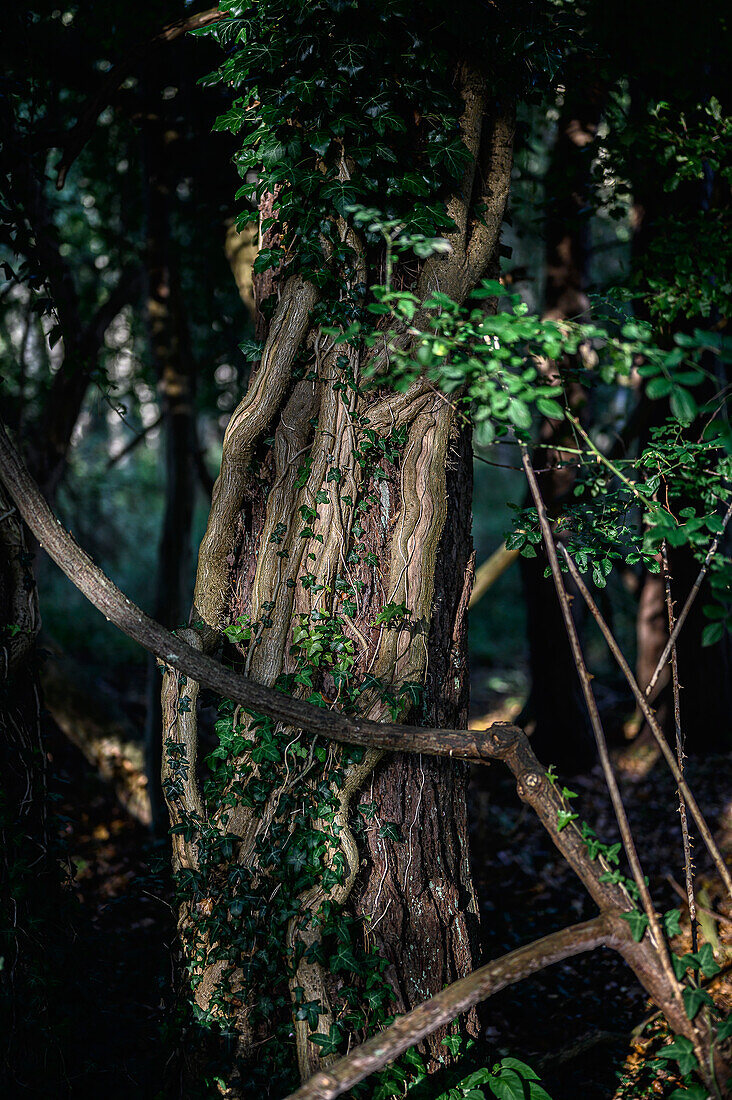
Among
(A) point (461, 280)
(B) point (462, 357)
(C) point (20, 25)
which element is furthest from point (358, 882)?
(C) point (20, 25)

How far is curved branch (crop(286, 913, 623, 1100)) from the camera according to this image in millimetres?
1831

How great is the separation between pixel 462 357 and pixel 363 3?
1.38 metres

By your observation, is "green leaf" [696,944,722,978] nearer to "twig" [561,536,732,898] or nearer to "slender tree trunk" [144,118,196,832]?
"twig" [561,536,732,898]

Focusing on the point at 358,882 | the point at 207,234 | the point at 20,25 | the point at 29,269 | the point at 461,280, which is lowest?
the point at 358,882

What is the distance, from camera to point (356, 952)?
7.92 ft

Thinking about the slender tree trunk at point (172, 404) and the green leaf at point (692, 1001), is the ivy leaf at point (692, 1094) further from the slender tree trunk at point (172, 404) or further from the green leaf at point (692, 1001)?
the slender tree trunk at point (172, 404)

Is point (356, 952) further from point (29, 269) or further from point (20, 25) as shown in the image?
point (20, 25)

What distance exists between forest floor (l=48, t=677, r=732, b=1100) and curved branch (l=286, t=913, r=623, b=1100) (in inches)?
39.8

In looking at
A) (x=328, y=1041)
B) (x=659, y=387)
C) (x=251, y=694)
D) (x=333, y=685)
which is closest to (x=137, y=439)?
(x=333, y=685)

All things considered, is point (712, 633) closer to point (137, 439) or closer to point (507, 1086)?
point (507, 1086)

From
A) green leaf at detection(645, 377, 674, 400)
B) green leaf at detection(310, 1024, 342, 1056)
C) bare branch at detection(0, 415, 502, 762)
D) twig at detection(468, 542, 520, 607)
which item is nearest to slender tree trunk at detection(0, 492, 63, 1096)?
bare branch at detection(0, 415, 502, 762)

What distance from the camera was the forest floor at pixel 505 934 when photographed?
280cm

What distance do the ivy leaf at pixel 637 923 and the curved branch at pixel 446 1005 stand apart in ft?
0.15

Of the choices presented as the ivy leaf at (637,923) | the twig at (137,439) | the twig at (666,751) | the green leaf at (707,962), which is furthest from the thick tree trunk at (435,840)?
the twig at (137,439)
